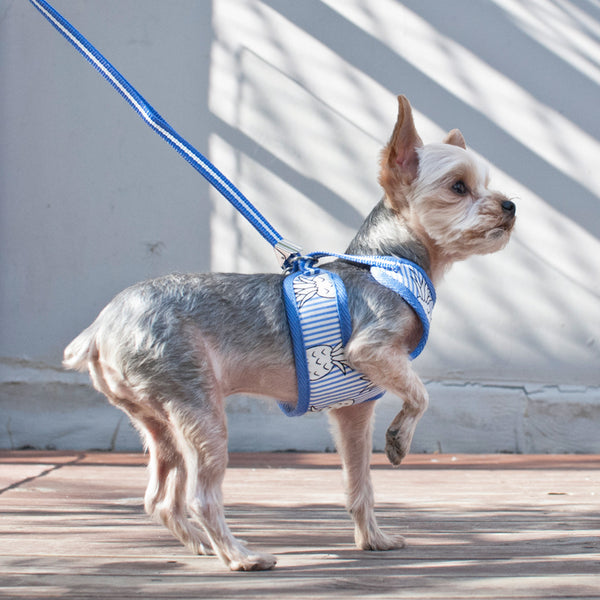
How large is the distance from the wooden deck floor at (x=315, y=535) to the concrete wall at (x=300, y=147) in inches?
55.8

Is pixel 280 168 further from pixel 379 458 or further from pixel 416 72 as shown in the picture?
pixel 379 458

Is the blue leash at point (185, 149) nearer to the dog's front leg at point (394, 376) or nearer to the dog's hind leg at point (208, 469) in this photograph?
the dog's front leg at point (394, 376)

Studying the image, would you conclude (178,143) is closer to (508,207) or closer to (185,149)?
(185,149)

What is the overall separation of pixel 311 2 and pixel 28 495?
450 centimetres

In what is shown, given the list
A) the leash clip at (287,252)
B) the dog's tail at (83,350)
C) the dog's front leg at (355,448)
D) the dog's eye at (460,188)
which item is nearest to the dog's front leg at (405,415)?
the dog's front leg at (355,448)

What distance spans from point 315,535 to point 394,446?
2.14 ft

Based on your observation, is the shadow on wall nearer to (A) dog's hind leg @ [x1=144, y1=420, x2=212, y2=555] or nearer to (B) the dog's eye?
(B) the dog's eye

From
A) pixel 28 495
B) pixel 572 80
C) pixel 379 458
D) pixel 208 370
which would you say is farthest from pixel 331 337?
pixel 572 80

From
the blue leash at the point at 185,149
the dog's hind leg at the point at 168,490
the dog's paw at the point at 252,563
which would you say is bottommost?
the dog's hind leg at the point at 168,490

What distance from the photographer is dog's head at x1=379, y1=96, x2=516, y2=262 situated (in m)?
2.91

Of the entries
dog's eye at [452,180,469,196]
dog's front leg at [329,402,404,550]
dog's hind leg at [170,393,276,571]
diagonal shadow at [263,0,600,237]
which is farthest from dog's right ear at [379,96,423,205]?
diagonal shadow at [263,0,600,237]

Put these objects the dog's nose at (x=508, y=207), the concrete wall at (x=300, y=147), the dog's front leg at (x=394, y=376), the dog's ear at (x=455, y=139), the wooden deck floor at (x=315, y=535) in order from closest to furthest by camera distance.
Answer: the wooden deck floor at (x=315, y=535)
the dog's front leg at (x=394, y=376)
the dog's nose at (x=508, y=207)
the dog's ear at (x=455, y=139)
the concrete wall at (x=300, y=147)

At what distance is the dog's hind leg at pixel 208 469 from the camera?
2492mm

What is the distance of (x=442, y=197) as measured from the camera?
2.91 meters
